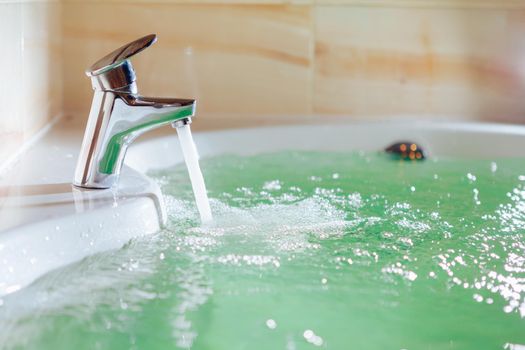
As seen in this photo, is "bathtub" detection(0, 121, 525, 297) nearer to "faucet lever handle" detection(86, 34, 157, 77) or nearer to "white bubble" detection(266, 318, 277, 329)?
"faucet lever handle" detection(86, 34, 157, 77)

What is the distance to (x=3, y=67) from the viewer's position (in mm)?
1585

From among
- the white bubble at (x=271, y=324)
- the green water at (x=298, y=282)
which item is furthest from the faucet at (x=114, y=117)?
the white bubble at (x=271, y=324)

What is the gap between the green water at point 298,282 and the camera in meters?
0.98

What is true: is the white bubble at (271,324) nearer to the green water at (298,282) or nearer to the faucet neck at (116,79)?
the green water at (298,282)

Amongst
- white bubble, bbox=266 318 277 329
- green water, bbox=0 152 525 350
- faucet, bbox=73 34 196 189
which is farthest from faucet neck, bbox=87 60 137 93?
white bubble, bbox=266 318 277 329

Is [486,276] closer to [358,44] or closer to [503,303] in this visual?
[503,303]

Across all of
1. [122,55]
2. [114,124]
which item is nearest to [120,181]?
[114,124]

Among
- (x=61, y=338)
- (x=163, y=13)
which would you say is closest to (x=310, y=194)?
(x=61, y=338)

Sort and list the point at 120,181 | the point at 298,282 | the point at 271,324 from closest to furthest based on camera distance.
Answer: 1. the point at 271,324
2. the point at 298,282
3. the point at 120,181

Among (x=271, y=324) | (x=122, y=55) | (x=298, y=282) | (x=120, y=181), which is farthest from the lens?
(x=120, y=181)

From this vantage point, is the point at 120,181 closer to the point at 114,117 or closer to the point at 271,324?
the point at 114,117

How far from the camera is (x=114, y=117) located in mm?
1361

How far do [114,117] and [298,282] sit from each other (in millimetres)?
433

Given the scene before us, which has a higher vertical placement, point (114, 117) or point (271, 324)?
point (114, 117)
